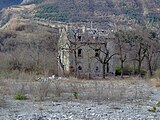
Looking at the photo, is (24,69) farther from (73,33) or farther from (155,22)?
(155,22)

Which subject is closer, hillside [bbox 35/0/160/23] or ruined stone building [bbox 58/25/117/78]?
ruined stone building [bbox 58/25/117/78]

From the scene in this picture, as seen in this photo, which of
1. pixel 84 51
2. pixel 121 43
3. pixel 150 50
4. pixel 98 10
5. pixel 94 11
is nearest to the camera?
pixel 150 50

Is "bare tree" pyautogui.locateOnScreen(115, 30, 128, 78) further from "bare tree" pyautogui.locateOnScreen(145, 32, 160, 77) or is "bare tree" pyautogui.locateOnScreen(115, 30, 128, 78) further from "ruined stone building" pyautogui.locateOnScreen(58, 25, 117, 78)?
"bare tree" pyautogui.locateOnScreen(145, 32, 160, 77)

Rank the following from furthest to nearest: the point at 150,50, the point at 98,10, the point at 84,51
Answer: the point at 98,10, the point at 84,51, the point at 150,50

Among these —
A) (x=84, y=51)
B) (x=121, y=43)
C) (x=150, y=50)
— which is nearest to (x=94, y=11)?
(x=121, y=43)

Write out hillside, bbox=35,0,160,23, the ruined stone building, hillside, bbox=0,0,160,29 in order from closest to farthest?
1. the ruined stone building
2. hillside, bbox=0,0,160,29
3. hillside, bbox=35,0,160,23

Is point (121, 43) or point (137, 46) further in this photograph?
point (121, 43)

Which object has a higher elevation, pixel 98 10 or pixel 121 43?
pixel 98 10

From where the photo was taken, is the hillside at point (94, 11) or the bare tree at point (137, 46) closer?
the bare tree at point (137, 46)

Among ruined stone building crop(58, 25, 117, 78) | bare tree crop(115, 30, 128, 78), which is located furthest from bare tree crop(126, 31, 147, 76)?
ruined stone building crop(58, 25, 117, 78)

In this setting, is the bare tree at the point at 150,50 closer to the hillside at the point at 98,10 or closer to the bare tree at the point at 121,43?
the bare tree at the point at 121,43

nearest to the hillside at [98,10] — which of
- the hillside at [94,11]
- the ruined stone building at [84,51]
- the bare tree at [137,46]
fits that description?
the hillside at [94,11]

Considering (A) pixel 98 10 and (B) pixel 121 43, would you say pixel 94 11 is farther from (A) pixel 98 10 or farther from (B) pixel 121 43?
(B) pixel 121 43

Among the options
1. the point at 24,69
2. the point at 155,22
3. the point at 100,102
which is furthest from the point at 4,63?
the point at 155,22
